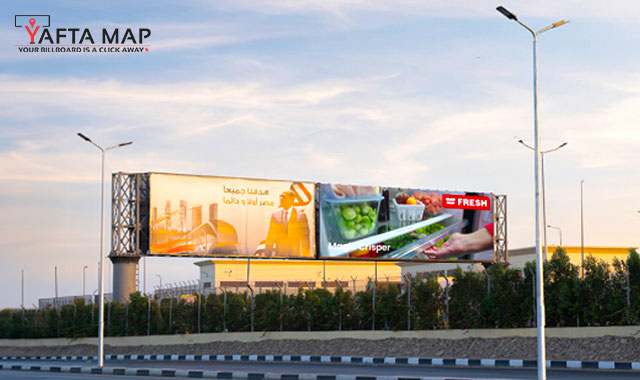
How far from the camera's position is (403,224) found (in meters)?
56.2

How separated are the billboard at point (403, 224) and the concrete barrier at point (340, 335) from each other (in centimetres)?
1118

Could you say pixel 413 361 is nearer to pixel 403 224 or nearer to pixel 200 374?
pixel 200 374

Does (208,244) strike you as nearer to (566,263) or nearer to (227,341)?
(227,341)

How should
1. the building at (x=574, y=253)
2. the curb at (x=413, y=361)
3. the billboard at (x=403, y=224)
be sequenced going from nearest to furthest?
the curb at (x=413, y=361)
the billboard at (x=403, y=224)
the building at (x=574, y=253)

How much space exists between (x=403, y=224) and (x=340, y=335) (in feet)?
59.7

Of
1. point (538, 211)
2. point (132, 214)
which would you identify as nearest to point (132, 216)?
point (132, 214)

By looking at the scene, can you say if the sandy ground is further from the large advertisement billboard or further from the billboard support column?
the large advertisement billboard

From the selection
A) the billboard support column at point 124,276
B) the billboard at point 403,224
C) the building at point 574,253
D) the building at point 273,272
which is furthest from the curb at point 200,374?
the building at point 574,253

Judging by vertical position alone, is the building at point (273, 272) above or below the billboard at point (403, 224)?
below

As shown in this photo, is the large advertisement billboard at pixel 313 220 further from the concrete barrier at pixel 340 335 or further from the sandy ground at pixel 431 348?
the sandy ground at pixel 431 348

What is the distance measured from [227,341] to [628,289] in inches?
780

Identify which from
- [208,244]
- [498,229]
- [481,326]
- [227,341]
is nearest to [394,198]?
[498,229]

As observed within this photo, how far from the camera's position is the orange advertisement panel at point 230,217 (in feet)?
162

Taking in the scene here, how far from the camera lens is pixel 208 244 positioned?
50.8m
